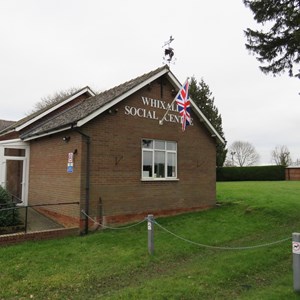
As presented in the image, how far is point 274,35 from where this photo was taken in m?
12.3

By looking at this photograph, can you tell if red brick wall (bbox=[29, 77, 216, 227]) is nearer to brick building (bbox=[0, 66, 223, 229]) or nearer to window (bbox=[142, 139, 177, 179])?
brick building (bbox=[0, 66, 223, 229])

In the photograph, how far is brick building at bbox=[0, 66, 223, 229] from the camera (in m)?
11.8

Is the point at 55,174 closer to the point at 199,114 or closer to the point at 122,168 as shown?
the point at 122,168

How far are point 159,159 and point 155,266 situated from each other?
646 cm

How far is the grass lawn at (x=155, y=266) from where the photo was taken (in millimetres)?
6301

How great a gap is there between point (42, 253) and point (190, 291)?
14.8 ft

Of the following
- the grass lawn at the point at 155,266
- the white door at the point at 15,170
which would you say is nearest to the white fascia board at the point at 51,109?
the white door at the point at 15,170

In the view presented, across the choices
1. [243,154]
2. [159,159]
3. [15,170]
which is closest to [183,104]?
[159,159]

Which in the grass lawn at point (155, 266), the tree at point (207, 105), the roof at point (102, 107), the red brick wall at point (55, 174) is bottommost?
the grass lawn at point (155, 266)

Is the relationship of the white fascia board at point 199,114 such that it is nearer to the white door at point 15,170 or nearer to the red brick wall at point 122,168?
the red brick wall at point 122,168

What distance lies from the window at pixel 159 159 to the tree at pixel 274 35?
15.9 ft

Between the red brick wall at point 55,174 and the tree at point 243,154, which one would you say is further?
the tree at point 243,154

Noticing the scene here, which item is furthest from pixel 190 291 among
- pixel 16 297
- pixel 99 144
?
pixel 99 144

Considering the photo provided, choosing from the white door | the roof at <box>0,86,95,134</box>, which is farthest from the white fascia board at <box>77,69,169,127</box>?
the roof at <box>0,86,95,134</box>
